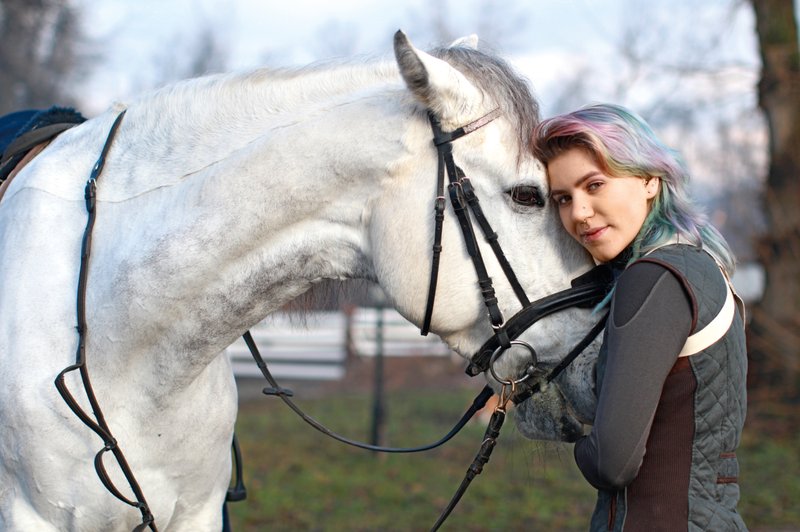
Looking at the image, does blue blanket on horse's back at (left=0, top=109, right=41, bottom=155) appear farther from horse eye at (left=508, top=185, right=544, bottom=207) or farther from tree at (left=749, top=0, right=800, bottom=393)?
tree at (left=749, top=0, right=800, bottom=393)

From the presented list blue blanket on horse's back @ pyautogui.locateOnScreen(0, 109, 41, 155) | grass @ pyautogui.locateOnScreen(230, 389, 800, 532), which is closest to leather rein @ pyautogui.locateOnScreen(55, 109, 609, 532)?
blue blanket on horse's back @ pyautogui.locateOnScreen(0, 109, 41, 155)

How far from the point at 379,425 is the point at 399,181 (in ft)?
19.2

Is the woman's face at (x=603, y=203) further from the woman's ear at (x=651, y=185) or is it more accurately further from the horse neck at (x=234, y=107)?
the horse neck at (x=234, y=107)

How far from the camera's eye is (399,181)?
228cm

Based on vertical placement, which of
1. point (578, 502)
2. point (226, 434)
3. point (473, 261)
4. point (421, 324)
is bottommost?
point (578, 502)

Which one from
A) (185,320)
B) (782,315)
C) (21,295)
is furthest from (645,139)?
(782,315)

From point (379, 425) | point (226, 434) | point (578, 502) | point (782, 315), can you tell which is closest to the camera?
point (226, 434)

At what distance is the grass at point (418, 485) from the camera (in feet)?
19.5

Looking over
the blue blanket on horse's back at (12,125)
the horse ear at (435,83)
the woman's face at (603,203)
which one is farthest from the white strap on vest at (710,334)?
the blue blanket on horse's back at (12,125)

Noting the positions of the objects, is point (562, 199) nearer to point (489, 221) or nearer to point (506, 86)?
point (489, 221)

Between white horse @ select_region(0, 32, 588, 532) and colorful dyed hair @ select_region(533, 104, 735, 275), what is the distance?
0.63ft

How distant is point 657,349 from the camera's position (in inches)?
69.6

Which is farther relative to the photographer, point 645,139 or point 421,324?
point 421,324

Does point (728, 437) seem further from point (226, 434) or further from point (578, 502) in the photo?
point (578, 502)
